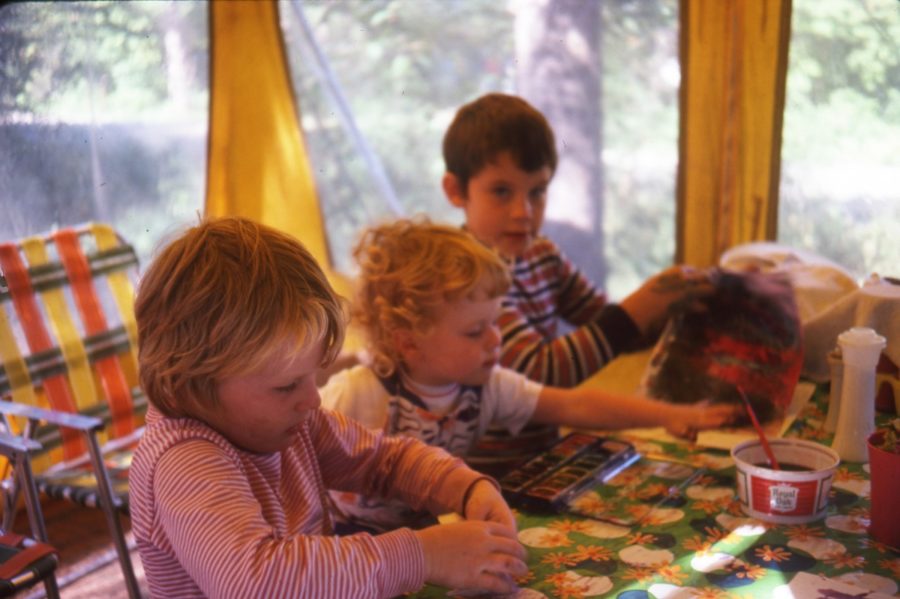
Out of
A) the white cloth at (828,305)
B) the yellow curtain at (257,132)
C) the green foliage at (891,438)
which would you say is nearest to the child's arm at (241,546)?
the green foliage at (891,438)

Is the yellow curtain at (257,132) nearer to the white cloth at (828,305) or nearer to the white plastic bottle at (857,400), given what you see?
the white cloth at (828,305)

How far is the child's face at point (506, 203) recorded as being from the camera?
6.74 feet

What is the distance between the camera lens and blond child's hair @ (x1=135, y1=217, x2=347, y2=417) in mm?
1094

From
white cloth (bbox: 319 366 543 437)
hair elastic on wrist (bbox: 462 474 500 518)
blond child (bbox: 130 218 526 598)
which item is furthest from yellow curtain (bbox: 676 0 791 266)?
blond child (bbox: 130 218 526 598)

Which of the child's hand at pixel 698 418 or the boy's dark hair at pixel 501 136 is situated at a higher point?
the boy's dark hair at pixel 501 136

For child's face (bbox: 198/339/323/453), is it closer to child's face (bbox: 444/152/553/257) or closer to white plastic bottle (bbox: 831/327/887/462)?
white plastic bottle (bbox: 831/327/887/462)

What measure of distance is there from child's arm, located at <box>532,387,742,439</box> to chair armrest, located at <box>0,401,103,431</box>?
946mm

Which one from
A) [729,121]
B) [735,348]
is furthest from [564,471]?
[729,121]

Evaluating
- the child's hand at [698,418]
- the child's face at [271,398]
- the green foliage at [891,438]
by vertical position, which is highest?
the child's face at [271,398]

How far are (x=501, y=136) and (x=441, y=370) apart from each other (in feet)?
2.16

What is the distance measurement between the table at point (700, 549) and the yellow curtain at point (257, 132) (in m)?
1.97

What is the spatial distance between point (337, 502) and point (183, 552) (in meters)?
0.54

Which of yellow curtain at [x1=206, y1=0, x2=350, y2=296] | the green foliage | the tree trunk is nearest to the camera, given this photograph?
the green foliage

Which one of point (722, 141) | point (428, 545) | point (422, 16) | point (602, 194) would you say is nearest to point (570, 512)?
point (428, 545)
